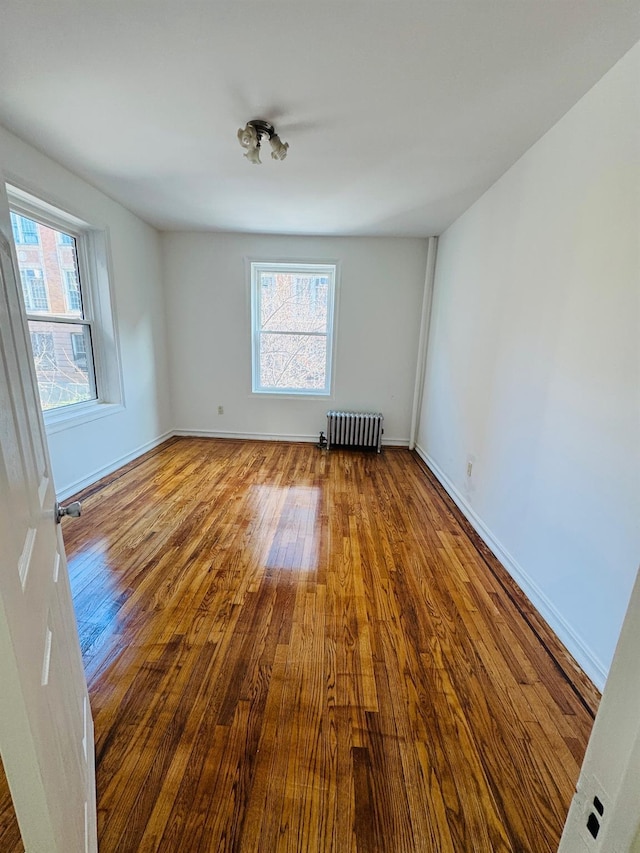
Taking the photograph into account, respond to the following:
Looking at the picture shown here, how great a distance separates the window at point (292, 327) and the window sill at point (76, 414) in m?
1.76

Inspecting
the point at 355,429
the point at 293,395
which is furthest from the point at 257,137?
the point at 355,429

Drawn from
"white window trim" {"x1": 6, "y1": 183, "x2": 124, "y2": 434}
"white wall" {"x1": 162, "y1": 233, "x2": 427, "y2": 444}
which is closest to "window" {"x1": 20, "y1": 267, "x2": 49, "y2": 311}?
"white window trim" {"x1": 6, "y1": 183, "x2": 124, "y2": 434}

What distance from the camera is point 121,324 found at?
347 centimetres

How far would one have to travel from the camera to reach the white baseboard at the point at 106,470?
2838 mm

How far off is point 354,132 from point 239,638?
9.15ft

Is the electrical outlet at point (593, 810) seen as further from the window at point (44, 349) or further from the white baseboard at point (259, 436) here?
the white baseboard at point (259, 436)

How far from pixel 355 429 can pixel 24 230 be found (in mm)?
3537

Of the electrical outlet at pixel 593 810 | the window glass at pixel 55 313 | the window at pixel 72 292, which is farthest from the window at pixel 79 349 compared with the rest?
the electrical outlet at pixel 593 810

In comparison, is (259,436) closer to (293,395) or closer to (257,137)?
Result: (293,395)

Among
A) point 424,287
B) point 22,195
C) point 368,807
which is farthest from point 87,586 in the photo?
point 424,287

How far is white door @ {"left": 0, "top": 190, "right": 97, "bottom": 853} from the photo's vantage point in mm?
520

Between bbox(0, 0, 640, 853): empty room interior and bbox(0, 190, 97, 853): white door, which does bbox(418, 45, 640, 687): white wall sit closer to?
bbox(0, 0, 640, 853): empty room interior

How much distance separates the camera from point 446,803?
1032 mm

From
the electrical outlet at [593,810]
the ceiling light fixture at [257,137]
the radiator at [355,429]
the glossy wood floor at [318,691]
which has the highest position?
the ceiling light fixture at [257,137]
